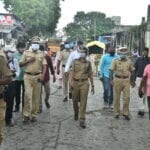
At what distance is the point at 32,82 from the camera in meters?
12.9

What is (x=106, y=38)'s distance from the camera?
70.0 meters

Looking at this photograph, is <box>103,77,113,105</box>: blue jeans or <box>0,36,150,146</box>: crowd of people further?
<box>103,77,113,105</box>: blue jeans

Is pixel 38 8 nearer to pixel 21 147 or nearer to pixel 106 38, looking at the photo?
pixel 106 38

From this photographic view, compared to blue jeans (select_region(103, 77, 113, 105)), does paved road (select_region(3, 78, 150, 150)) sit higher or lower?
lower

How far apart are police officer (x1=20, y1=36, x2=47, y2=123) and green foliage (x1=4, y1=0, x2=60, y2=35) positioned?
76824 millimetres

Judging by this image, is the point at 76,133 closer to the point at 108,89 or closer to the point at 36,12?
the point at 108,89

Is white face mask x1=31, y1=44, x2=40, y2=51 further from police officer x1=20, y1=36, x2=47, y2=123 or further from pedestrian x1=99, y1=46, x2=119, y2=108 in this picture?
pedestrian x1=99, y1=46, x2=119, y2=108

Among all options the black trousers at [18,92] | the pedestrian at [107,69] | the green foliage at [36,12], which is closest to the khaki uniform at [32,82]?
the black trousers at [18,92]

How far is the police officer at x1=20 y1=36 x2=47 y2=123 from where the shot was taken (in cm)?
1283

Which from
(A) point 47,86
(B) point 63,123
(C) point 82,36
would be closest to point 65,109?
(A) point 47,86

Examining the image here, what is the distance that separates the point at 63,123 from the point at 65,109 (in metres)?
2.48

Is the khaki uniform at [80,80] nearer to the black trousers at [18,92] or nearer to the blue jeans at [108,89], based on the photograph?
the black trousers at [18,92]

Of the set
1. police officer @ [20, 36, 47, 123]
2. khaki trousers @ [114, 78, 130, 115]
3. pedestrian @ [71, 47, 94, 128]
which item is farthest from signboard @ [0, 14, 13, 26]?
pedestrian @ [71, 47, 94, 128]

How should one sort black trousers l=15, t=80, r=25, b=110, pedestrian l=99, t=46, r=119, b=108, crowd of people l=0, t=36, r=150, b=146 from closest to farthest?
crowd of people l=0, t=36, r=150, b=146, black trousers l=15, t=80, r=25, b=110, pedestrian l=99, t=46, r=119, b=108
